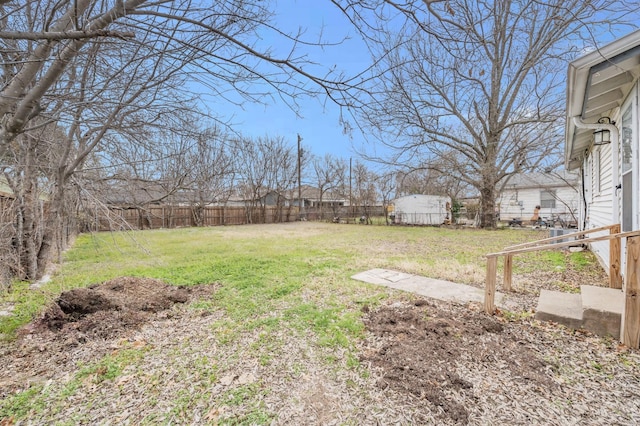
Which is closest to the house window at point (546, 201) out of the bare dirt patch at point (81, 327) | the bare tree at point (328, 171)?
the bare tree at point (328, 171)

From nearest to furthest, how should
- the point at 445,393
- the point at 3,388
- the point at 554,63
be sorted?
the point at 445,393 < the point at 3,388 < the point at 554,63

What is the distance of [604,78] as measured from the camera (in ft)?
10.3

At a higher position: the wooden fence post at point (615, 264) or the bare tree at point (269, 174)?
the bare tree at point (269, 174)

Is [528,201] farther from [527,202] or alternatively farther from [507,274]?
[507,274]

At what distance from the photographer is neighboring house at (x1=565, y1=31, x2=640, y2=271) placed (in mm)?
2734

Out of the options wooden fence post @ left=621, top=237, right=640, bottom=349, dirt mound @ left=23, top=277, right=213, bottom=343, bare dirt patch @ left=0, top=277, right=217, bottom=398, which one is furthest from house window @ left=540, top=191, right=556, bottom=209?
dirt mound @ left=23, top=277, right=213, bottom=343

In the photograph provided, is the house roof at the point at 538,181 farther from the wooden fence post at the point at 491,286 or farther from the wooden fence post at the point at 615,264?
the wooden fence post at the point at 491,286

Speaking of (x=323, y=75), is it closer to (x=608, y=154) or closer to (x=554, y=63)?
(x=608, y=154)

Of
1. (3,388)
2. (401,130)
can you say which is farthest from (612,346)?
(401,130)

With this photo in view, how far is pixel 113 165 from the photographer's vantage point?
13.8 feet

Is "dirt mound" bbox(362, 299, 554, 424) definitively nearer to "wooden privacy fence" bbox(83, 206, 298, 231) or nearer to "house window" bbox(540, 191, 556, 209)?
"wooden privacy fence" bbox(83, 206, 298, 231)

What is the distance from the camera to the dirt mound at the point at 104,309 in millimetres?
3023

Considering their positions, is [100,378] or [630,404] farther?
[100,378]

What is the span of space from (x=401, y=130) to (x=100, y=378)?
1192 cm
